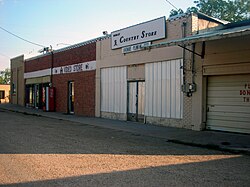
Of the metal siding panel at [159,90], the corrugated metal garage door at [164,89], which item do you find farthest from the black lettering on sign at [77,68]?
the metal siding panel at [159,90]

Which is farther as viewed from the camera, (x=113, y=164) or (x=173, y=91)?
(x=173, y=91)

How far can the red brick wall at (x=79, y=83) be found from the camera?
20.8 m

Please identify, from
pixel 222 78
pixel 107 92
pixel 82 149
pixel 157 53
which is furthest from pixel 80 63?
pixel 82 149

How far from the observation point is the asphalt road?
568 cm

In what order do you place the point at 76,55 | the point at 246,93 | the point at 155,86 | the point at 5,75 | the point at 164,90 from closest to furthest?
the point at 246,93
the point at 164,90
the point at 155,86
the point at 76,55
the point at 5,75

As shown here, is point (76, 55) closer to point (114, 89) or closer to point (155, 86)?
point (114, 89)

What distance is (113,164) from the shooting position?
276 inches

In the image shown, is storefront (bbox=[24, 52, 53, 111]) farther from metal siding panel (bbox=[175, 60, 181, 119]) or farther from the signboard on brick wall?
metal siding panel (bbox=[175, 60, 181, 119])

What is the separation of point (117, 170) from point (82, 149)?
8.18ft

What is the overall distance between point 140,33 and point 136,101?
3736 mm

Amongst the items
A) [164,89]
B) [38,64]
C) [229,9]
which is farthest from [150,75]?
[229,9]

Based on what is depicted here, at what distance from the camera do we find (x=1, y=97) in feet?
169

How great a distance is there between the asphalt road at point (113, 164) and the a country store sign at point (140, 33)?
22.2 ft

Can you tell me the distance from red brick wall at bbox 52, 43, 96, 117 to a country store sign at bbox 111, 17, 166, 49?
3.03 meters
